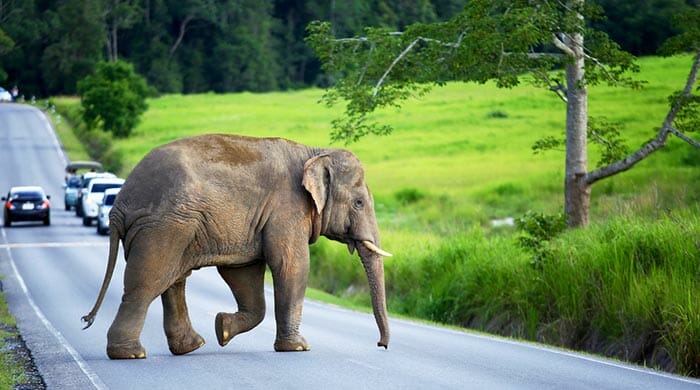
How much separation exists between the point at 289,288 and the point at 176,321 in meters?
1.40

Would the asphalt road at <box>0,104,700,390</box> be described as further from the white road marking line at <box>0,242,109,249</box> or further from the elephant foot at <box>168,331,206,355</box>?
the white road marking line at <box>0,242,109,249</box>

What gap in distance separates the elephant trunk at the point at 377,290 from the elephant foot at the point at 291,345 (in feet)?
3.07

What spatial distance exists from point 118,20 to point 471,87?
45.6 m

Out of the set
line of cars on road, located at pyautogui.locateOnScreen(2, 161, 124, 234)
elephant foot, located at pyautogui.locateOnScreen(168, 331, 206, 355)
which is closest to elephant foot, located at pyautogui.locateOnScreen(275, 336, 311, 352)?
elephant foot, located at pyautogui.locateOnScreen(168, 331, 206, 355)

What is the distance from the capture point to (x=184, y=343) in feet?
49.4

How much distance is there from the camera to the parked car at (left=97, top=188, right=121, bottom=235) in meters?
40.4

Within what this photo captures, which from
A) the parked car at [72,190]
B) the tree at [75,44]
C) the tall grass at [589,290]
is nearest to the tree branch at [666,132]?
the tall grass at [589,290]

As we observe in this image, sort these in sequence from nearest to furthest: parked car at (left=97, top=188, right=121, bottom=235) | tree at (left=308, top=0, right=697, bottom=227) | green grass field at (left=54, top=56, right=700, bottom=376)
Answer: green grass field at (left=54, top=56, right=700, bottom=376), tree at (left=308, top=0, right=697, bottom=227), parked car at (left=97, top=188, right=121, bottom=235)

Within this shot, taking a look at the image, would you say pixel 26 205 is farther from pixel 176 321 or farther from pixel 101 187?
pixel 176 321

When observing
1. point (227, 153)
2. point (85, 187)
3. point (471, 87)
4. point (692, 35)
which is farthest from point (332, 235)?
point (471, 87)

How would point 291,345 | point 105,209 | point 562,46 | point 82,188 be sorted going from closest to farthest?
point 291,345
point 562,46
point 105,209
point 82,188

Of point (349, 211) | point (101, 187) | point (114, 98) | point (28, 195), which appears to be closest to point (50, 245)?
point (101, 187)

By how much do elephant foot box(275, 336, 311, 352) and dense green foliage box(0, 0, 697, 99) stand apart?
340 feet

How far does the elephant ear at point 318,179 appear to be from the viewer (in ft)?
48.8
